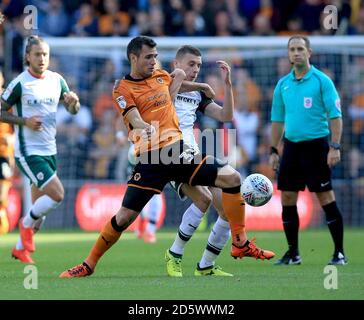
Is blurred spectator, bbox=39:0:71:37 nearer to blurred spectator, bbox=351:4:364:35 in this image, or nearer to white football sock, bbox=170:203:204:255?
blurred spectator, bbox=351:4:364:35

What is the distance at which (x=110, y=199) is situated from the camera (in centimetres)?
1919

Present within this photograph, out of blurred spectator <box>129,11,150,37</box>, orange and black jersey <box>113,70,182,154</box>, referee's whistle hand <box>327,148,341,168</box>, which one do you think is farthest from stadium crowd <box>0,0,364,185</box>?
orange and black jersey <box>113,70,182,154</box>

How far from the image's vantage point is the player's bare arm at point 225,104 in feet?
33.1

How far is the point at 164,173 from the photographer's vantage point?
9.89 metres

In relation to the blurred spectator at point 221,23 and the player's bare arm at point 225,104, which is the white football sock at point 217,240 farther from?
the blurred spectator at point 221,23

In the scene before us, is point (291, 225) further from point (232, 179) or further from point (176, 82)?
point (176, 82)

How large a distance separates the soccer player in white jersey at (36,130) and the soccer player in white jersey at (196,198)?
2035 mm

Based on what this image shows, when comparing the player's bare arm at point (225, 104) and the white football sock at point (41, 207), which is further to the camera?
the white football sock at point (41, 207)

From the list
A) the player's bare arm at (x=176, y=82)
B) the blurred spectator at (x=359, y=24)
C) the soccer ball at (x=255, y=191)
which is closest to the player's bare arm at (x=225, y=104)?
the player's bare arm at (x=176, y=82)

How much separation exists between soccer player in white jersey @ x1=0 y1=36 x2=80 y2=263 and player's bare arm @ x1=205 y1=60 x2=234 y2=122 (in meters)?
2.28

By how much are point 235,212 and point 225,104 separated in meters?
1.08

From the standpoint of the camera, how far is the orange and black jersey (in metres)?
9.89
